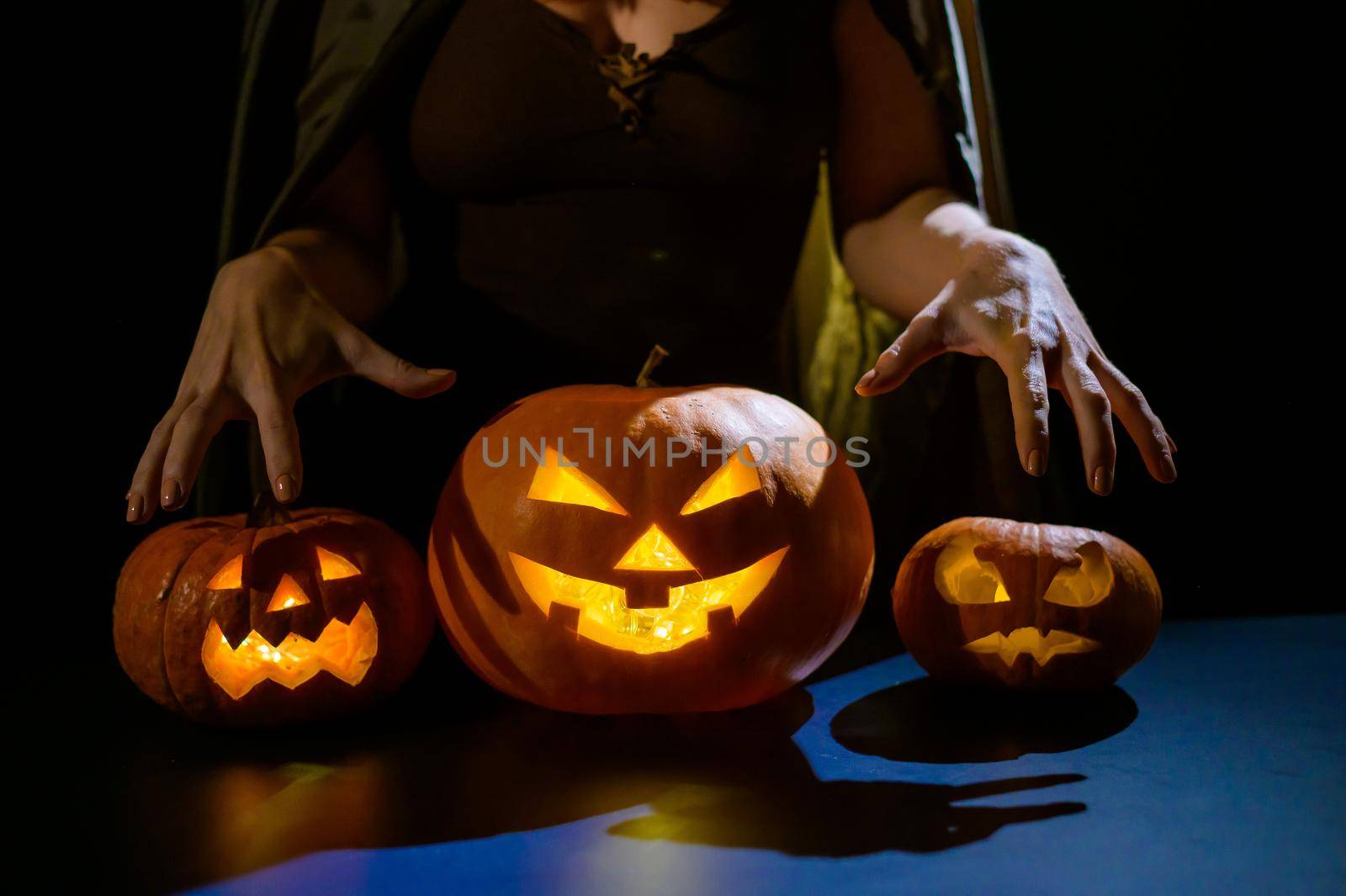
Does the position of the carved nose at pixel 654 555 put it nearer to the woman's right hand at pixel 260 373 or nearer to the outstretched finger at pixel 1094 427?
the woman's right hand at pixel 260 373

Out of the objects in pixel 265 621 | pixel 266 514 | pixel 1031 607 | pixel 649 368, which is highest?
pixel 649 368

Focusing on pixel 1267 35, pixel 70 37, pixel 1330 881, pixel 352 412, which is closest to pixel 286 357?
pixel 352 412

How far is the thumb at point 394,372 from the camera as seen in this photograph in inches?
41.7

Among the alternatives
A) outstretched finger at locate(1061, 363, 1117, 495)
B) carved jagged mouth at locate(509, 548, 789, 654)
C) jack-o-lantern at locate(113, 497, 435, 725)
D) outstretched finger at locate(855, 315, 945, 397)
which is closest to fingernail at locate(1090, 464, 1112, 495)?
outstretched finger at locate(1061, 363, 1117, 495)

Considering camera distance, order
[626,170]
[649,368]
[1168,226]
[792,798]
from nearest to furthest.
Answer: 1. [792,798]
2. [649,368]
3. [626,170]
4. [1168,226]

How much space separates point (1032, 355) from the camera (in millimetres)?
1021

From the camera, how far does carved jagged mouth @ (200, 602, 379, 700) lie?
110 cm

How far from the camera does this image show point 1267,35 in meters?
1.88

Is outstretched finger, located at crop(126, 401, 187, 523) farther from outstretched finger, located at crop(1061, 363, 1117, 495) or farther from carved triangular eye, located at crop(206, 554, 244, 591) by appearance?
outstretched finger, located at crop(1061, 363, 1117, 495)

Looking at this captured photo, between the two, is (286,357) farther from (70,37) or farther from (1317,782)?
(1317,782)

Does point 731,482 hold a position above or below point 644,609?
above

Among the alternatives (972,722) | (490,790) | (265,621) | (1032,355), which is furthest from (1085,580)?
(265,621)

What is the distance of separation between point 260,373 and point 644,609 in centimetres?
47

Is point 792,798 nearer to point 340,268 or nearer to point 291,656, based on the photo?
point 291,656
